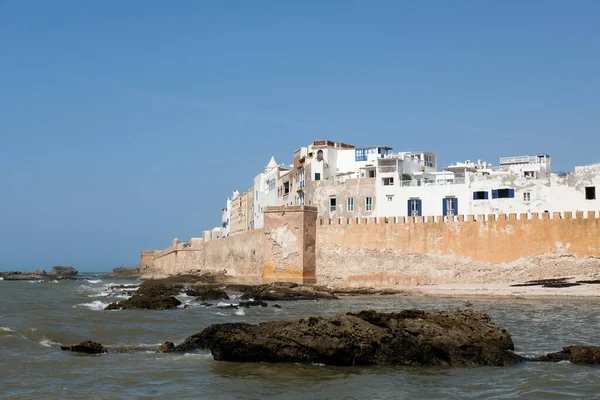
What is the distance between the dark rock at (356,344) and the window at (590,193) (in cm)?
2065

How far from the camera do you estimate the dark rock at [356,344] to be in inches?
427

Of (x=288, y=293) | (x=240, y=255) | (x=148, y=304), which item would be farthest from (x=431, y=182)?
(x=148, y=304)

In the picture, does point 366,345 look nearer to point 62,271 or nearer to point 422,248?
point 422,248

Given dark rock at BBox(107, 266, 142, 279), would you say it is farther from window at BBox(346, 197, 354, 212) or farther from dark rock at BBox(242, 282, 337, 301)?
dark rock at BBox(242, 282, 337, 301)

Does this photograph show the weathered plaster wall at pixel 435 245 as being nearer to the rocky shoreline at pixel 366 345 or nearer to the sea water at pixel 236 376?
the sea water at pixel 236 376

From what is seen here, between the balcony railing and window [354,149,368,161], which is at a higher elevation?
window [354,149,368,161]

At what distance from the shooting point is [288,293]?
2767 cm

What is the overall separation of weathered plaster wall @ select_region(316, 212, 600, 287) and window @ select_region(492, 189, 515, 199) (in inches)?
126

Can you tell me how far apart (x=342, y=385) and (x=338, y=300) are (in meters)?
16.9

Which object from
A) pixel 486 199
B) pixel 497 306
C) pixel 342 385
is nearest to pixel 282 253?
pixel 486 199

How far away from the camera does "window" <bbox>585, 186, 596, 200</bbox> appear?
30.2 meters

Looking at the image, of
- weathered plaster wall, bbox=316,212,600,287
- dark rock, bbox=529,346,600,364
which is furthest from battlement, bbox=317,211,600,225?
dark rock, bbox=529,346,600,364

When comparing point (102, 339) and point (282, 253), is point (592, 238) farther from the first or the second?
point (102, 339)

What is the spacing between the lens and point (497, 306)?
870 inches
